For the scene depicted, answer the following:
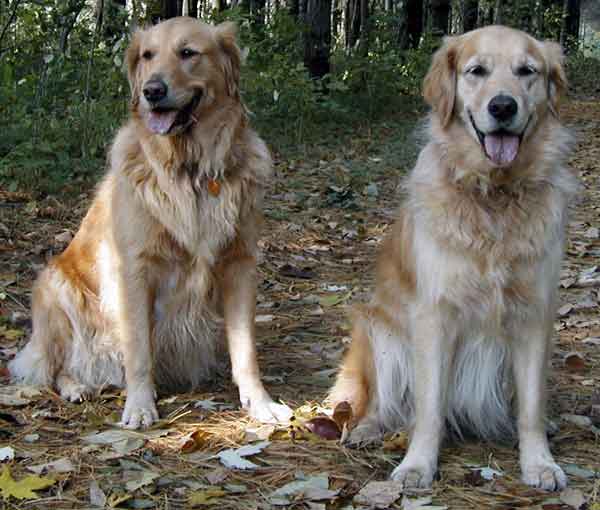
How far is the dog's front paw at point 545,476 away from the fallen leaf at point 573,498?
0.04 meters

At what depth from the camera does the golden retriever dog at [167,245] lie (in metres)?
3.28

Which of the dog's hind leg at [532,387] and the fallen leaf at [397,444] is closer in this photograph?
the dog's hind leg at [532,387]

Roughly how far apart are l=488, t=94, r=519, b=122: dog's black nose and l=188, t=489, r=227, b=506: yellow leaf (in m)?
1.54

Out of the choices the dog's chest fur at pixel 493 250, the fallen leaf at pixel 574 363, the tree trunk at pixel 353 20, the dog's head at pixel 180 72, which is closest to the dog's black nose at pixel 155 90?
the dog's head at pixel 180 72

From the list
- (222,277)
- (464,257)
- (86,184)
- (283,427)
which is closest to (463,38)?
(464,257)

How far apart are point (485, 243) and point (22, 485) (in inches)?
66.8

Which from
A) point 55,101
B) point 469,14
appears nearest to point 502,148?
point 55,101

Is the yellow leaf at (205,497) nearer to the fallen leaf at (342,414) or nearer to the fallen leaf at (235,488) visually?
the fallen leaf at (235,488)

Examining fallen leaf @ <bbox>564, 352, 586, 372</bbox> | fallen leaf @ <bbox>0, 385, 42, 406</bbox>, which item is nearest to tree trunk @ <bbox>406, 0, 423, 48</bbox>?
fallen leaf @ <bbox>564, 352, 586, 372</bbox>

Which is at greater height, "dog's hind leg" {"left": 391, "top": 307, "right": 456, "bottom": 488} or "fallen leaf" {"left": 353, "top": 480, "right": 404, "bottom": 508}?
"dog's hind leg" {"left": 391, "top": 307, "right": 456, "bottom": 488}

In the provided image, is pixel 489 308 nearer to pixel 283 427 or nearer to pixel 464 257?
pixel 464 257

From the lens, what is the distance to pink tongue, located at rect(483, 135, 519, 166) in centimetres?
279

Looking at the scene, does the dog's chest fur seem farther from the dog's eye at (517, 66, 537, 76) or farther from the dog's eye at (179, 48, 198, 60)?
the dog's eye at (179, 48, 198, 60)

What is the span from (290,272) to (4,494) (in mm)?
3000
